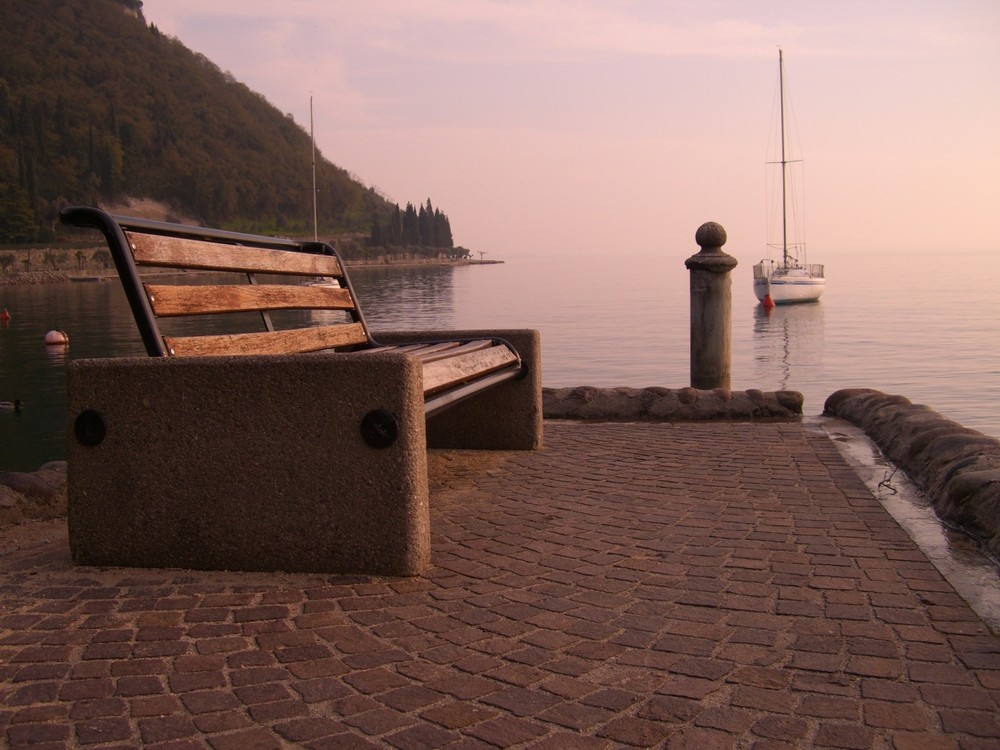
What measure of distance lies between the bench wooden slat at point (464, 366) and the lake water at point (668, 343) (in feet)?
32.0

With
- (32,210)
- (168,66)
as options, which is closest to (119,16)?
(168,66)

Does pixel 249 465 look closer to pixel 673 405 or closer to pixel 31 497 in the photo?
pixel 31 497

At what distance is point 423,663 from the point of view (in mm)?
2633

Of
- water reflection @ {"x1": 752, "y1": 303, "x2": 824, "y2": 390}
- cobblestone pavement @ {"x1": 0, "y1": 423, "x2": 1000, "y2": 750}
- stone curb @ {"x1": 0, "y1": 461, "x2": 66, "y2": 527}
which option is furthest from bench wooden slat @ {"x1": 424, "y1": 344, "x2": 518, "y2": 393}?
water reflection @ {"x1": 752, "y1": 303, "x2": 824, "y2": 390}

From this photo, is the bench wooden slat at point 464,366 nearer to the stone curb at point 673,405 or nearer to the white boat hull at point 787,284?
the stone curb at point 673,405

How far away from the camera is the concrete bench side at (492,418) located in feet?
19.2

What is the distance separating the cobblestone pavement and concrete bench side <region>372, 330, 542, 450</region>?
166cm

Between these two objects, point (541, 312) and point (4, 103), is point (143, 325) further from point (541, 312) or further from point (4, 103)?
point (4, 103)

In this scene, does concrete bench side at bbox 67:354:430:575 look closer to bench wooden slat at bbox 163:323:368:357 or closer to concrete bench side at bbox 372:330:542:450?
bench wooden slat at bbox 163:323:368:357

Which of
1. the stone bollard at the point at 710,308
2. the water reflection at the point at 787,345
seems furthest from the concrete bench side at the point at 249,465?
the water reflection at the point at 787,345

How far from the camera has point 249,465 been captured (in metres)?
3.36

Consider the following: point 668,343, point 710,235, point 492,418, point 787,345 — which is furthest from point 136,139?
point 492,418

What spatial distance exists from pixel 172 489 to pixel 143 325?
62 centimetres

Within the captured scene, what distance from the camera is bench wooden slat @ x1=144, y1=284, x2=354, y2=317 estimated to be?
144 inches
